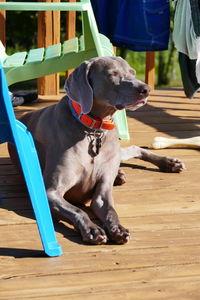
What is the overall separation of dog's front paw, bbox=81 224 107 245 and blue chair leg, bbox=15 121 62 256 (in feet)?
0.49

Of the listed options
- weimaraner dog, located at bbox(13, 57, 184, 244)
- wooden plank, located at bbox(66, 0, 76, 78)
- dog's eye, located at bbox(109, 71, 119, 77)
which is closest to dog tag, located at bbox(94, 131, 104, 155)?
weimaraner dog, located at bbox(13, 57, 184, 244)

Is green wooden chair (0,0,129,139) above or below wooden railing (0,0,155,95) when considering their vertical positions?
above

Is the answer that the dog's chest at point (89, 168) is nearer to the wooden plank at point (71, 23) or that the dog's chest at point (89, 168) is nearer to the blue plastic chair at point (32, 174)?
the blue plastic chair at point (32, 174)

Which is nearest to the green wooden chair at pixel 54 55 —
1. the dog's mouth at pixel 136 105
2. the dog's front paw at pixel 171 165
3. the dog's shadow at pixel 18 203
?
the dog's shadow at pixel 18 203

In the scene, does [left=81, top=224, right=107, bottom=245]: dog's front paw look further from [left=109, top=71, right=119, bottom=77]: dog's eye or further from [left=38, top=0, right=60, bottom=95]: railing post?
[left=38, top=0, right=60, bottom=95]: railing post

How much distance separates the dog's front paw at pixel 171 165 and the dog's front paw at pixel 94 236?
40.1 inches

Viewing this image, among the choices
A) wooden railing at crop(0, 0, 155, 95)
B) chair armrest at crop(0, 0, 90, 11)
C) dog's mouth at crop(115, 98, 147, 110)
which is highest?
chair armrest at crop(0, 0, 90, 11)

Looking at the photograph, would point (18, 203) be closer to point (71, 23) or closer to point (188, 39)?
point (188, 39)

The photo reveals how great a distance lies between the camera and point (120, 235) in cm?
261

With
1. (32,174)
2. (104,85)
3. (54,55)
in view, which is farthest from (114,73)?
(54,55)

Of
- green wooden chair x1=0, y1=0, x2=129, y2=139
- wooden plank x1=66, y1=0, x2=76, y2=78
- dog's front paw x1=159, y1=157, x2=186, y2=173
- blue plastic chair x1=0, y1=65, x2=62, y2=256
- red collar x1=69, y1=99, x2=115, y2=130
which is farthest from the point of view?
wooden plank x1=66, y1=0, x2=76, y2=78

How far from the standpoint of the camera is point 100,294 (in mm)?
2186

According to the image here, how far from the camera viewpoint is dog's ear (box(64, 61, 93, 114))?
2.85 meters

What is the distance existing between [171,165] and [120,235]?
1.05m
